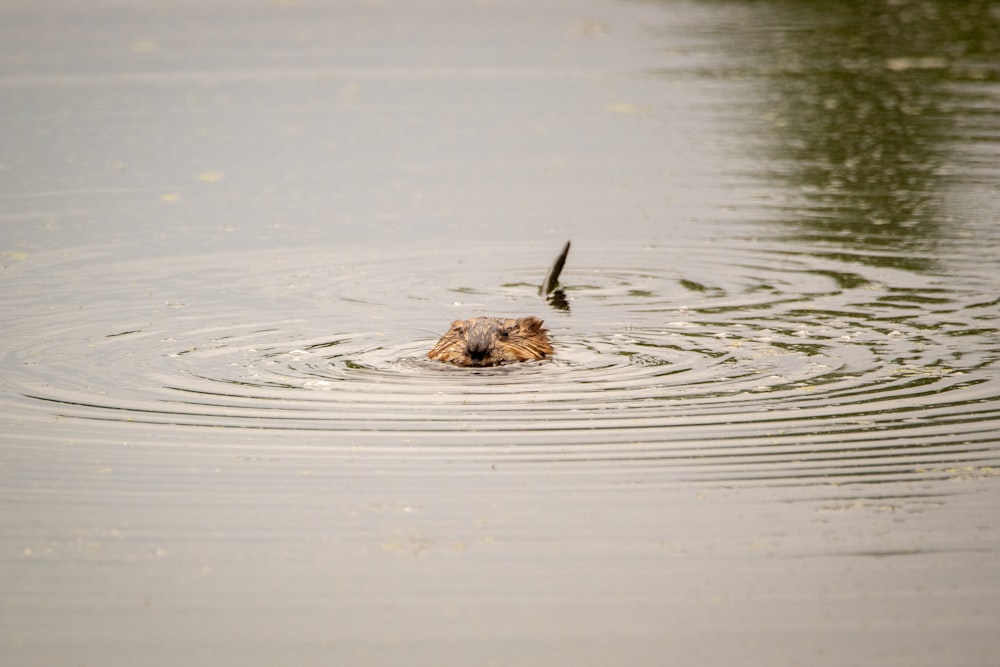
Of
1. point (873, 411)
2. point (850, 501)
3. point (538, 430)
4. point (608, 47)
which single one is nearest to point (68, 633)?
point (538, 430)

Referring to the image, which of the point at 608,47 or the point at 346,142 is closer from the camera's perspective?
the point at 346,142

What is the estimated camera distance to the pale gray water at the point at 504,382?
7117 millimetres

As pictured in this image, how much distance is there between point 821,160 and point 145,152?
10390 millimetres

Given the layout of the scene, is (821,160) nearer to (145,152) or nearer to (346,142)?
Answer: (346,142)

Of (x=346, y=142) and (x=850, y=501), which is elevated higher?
(x=346, y=142)

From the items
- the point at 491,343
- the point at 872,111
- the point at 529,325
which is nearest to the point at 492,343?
the point at 491,343

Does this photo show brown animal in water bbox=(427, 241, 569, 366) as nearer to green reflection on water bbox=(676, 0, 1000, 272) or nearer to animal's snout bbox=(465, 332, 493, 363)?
animal's snout bbox=(465, 332, 493, 363)

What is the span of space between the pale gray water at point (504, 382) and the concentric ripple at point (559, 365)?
48 mm

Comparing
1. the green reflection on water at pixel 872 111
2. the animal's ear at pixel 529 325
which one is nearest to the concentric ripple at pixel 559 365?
the animal's ear at pixel 529 325

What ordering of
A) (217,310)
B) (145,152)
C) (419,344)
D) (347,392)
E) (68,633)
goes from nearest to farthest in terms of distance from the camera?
(68,633) < (347,392) < (419,344) < (217,310) < (145,152)

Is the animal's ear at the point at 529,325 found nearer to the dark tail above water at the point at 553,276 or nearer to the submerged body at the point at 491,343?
the submerged body at the point at 491,343

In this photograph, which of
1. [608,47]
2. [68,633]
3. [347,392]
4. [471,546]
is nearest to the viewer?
[68,633]

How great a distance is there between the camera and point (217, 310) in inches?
538

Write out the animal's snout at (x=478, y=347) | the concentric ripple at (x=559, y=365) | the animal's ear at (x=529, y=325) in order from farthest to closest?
the animal's ear at (x=529, y=325) < the animal's snout at (x=478, y=347) < the concentric ripple at (x=559, y=365)
